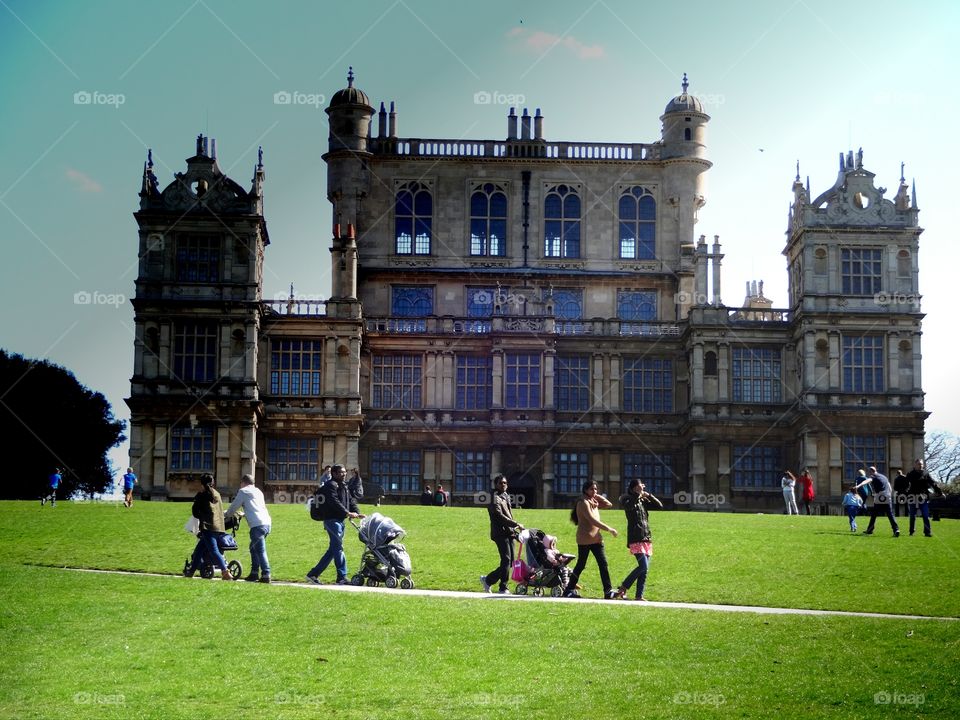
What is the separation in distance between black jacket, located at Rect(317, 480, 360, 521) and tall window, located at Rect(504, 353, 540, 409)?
38.5 meters

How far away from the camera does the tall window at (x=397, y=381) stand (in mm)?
69375

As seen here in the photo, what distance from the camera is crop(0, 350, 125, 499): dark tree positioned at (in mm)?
76625

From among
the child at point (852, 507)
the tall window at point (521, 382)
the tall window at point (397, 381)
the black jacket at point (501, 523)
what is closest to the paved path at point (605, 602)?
the black jacket at point (501, 523)

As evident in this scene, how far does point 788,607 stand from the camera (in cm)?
2856

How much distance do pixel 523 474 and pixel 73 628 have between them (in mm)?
45377

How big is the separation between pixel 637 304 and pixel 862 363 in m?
11.5

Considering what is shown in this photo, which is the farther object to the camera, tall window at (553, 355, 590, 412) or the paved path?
tall window at (553, 355, 590, 412)

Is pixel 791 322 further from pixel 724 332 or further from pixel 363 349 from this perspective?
pixel 363 349

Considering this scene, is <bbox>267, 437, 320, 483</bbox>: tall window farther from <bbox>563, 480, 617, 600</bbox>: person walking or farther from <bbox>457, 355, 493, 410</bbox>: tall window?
<bbox>563, 480, 617, 600</bbox>: person walking

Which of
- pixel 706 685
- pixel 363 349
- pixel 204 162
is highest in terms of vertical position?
pixel 204 162

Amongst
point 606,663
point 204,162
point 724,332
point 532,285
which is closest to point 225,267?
point 204,162

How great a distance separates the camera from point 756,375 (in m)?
69.9

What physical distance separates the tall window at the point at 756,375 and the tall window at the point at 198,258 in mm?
24154

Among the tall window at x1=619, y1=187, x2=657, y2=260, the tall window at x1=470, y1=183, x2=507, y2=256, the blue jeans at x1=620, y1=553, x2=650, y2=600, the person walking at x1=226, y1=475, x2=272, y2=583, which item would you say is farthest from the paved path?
the tall window at x1=619, y1=187, x2=657, y2=260
